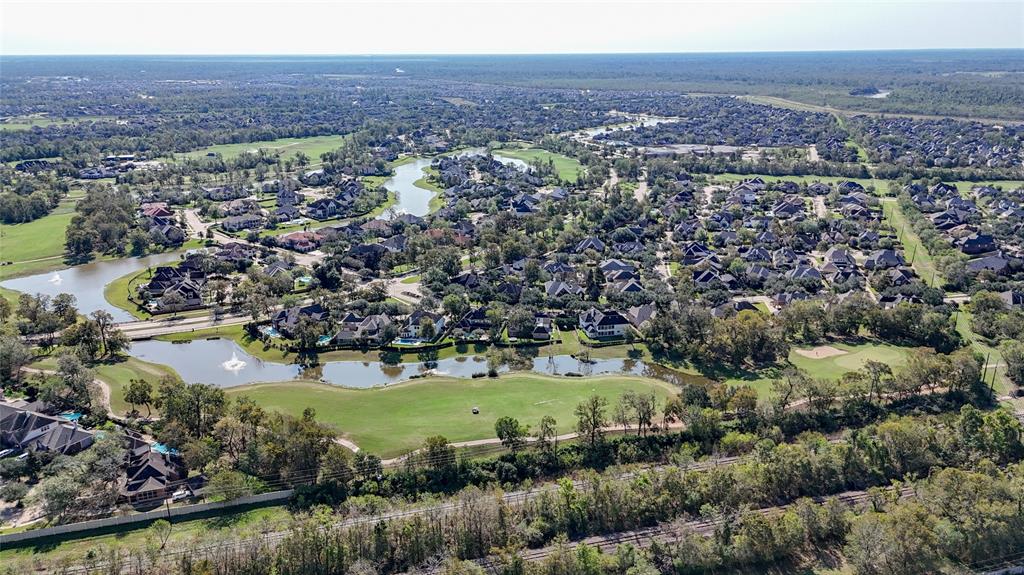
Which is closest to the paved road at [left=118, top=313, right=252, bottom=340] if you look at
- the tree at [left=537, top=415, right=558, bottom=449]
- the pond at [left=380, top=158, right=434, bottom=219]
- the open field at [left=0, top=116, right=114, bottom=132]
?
the tree at [left=537, top=415, right=558, bottom=449]

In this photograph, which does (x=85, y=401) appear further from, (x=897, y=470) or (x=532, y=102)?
(x=532, y=102)

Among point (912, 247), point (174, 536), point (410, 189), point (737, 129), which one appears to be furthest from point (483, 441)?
point (737, 129)

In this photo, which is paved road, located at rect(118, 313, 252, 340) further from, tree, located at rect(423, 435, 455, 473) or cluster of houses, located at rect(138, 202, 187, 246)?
tree, located at rect(423, 435, 455, 473)

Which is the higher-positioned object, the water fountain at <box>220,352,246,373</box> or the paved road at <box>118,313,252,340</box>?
the paved road at <box>118,313,252,340</box>

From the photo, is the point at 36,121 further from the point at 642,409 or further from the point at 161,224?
the point at 642,409

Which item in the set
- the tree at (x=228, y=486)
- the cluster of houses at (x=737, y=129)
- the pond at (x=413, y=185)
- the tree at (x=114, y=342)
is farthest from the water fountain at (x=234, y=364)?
the cluster of houses at (x=737, y=129)

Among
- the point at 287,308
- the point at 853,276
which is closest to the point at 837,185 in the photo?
the point at 853,276

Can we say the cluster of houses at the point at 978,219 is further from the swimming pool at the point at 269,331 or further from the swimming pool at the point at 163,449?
the swimming pool at the point at 163,449
